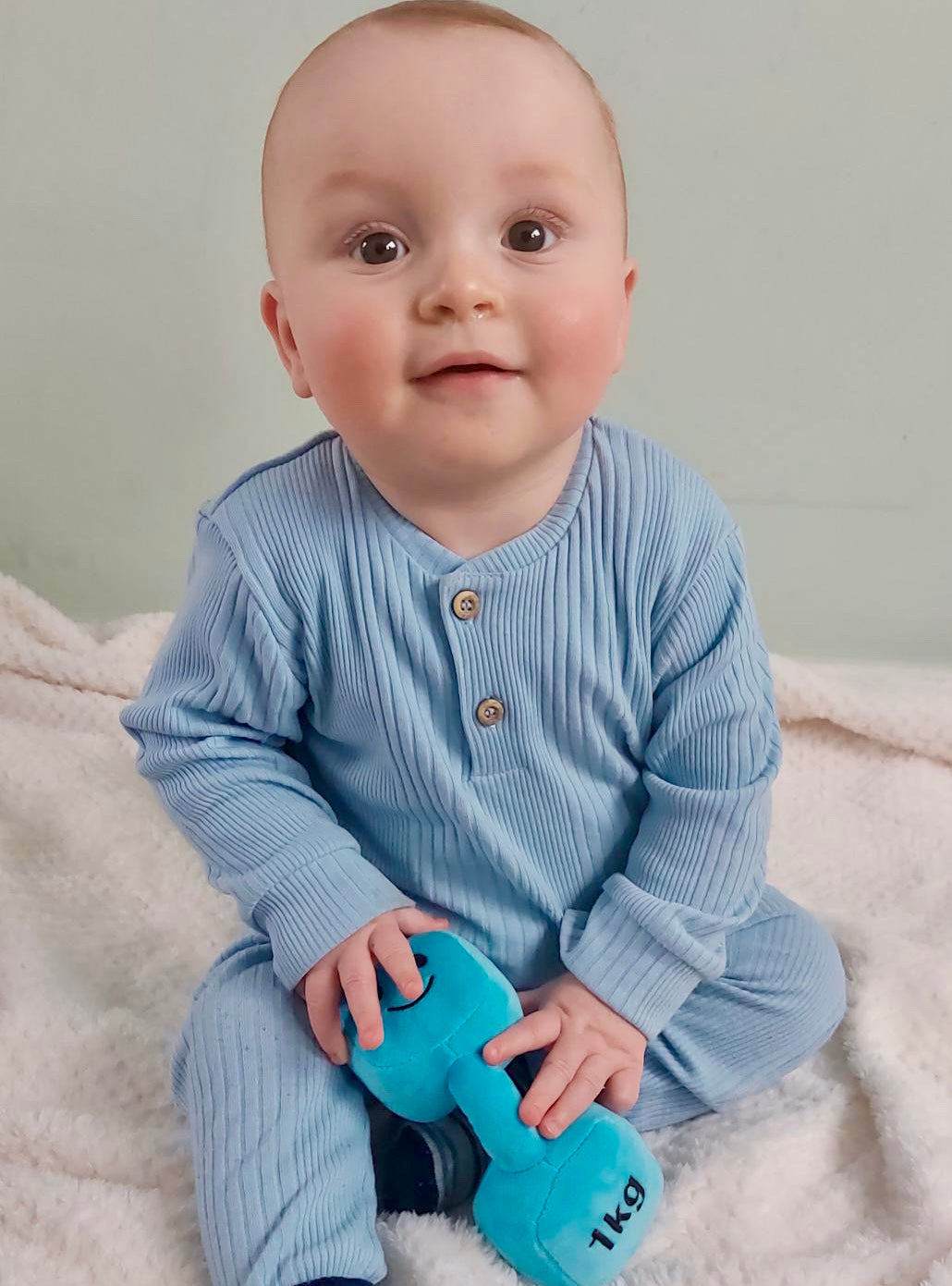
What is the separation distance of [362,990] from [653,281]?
2.42ft

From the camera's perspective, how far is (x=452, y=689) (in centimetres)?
74

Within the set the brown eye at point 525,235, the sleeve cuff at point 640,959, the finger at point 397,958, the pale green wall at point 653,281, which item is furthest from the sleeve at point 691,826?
the pale green wall at point 653,281

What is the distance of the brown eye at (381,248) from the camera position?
0.65 meters

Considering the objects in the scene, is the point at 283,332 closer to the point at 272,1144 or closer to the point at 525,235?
the point at 525,235

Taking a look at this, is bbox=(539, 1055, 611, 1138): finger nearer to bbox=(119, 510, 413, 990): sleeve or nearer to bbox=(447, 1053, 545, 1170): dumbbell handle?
bbox=(447, 1053, 545, 1170): dumbbell handle

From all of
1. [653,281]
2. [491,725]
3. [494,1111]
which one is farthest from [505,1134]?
[653,281]

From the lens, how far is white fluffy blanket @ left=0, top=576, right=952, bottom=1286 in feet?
2.26

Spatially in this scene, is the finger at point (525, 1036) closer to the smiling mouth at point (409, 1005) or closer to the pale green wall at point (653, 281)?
the smiling mouth at point (409, 1005)

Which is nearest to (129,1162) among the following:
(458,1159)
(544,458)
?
(458,1159)

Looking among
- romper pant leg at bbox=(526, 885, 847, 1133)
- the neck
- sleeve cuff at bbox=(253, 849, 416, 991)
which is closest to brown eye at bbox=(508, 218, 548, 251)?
the neck

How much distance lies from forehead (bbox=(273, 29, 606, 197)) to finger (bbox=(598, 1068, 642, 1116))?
491 mm

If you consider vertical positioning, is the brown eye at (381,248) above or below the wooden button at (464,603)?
above

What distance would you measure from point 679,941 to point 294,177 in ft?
1.55

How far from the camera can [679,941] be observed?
743 mm
